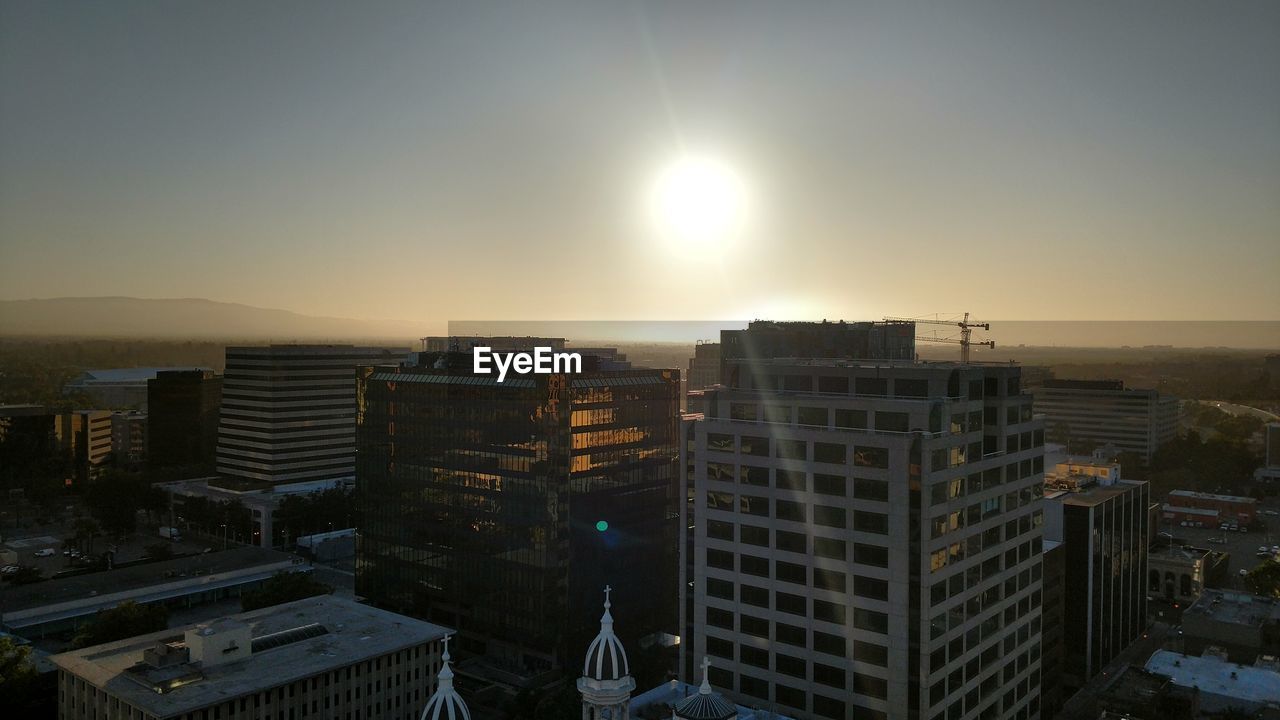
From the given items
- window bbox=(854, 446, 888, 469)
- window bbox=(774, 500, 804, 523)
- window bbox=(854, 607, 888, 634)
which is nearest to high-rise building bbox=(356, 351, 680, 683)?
window bbox=(774, 500, 804, 523)

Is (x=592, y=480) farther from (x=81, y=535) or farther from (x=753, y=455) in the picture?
(x=81, y=535)

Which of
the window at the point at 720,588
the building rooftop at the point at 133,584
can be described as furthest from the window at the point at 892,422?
the building rooftop at the point at 133,584

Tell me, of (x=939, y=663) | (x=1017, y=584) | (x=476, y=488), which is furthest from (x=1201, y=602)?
(x=476, y=488)

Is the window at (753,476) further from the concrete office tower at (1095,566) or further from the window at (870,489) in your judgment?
the concrete office tower at (1095,566)

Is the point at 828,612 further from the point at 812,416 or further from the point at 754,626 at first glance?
the point at 812,416

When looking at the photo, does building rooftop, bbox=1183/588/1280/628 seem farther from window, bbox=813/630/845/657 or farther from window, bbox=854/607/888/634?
window, bbox=813/630/845/657

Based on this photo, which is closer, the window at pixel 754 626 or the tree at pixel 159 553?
the window at pixel 754 626
